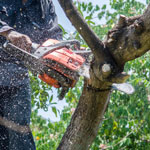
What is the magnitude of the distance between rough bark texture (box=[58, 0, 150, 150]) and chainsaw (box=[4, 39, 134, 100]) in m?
0.12

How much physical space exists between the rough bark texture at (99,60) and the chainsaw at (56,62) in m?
0.12

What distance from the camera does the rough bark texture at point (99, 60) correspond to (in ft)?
5.65

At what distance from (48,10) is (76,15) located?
111 cm

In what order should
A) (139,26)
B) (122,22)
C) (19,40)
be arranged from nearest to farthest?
1. (139,26)
2. (122,22)
3. (19,40)

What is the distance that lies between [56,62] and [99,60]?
40 cm

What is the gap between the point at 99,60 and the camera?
1848mm

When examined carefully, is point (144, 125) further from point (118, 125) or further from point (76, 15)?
point (76, 15)

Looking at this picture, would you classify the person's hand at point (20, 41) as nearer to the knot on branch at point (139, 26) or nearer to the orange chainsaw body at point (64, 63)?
the orange chainsaw body at point (64, 63)

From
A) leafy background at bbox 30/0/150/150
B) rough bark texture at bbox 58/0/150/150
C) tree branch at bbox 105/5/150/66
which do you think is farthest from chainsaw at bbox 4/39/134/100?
leafy background at bbox 30/0/150/150

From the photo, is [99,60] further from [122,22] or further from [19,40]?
[19,40]

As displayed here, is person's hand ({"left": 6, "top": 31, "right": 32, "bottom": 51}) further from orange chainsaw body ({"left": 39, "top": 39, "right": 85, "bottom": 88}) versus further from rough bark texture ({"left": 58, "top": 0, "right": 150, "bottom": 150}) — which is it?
rough bark texture ({"left": 58, "top": 0, "right": 150, "bottom": 150})

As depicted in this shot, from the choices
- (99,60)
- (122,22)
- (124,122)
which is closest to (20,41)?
(99,60)

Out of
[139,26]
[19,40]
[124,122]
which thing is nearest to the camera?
[139,26]

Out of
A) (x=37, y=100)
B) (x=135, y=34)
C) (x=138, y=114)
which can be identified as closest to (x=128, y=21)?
(x=135, y=34)
